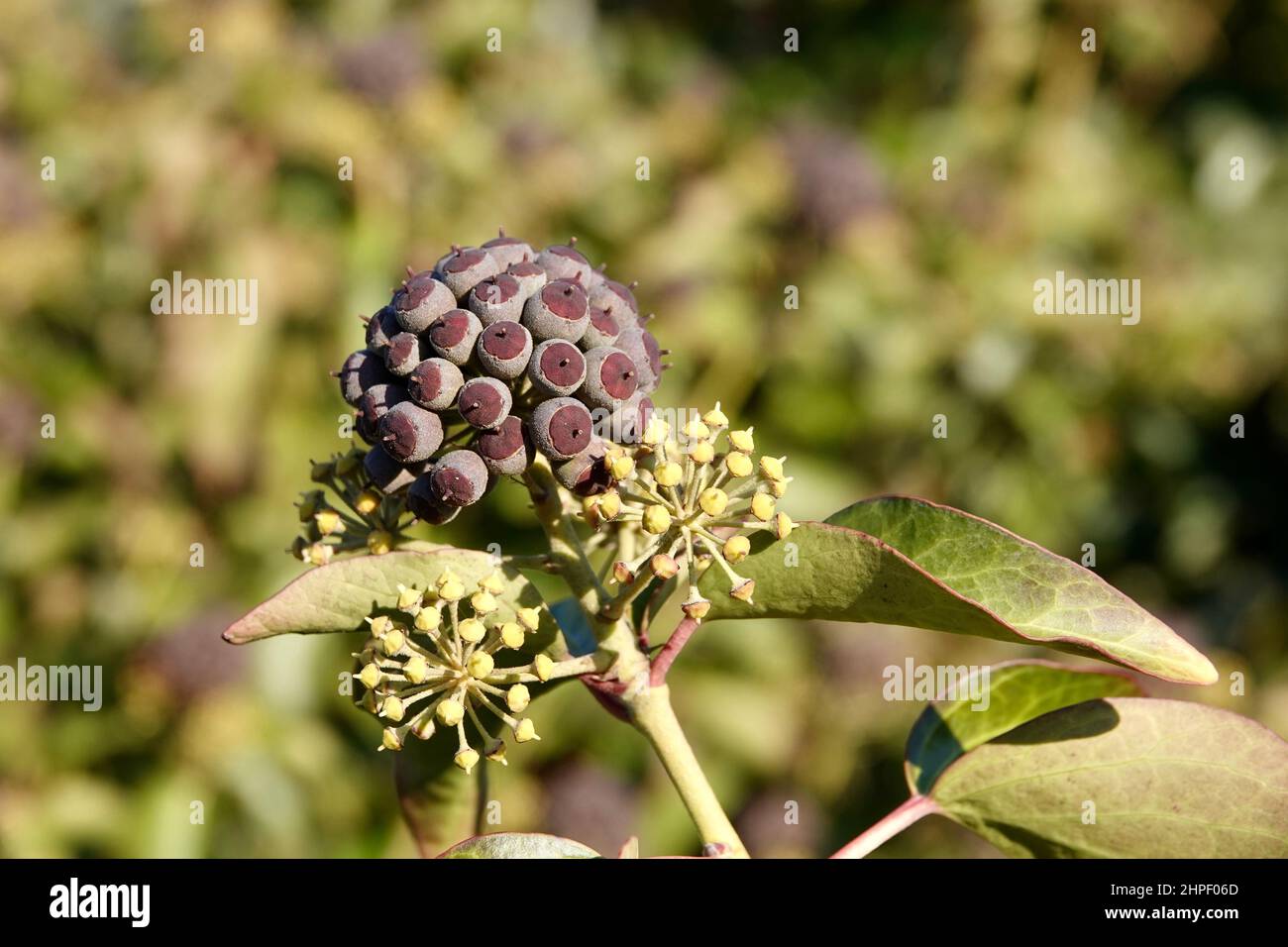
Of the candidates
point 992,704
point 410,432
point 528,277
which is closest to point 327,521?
point 410,432

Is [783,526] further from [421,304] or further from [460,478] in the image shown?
[421,304]

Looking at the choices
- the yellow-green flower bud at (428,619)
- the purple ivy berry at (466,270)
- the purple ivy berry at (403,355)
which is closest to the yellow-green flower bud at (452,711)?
the yellow-green flower bud at (428,619)

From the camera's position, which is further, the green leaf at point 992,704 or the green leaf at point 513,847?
the green leaf at point 992,704

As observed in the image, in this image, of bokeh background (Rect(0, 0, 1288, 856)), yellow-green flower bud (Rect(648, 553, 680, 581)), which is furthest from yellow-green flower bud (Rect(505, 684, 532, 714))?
bokeh background (Rect(0, 0, 1288, 856))

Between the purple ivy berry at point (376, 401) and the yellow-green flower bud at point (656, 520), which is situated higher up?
the purple ivy berry at point (376, 401)

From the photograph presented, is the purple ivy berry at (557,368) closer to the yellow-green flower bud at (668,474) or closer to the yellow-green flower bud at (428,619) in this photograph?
the yellow-green flower bud at (668,474)

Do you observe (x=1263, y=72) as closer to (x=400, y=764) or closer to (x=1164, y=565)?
(x=1164, y=565)
